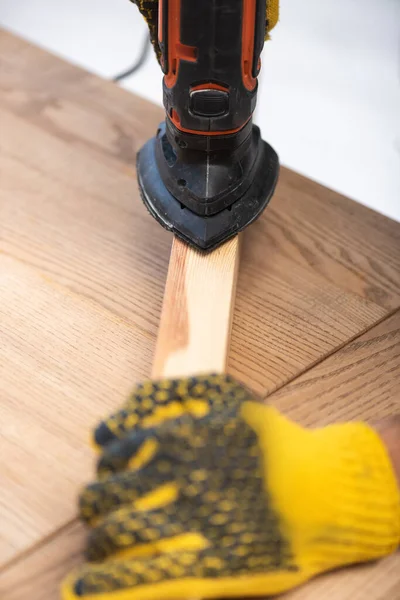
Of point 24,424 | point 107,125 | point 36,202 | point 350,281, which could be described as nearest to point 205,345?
point 24,424

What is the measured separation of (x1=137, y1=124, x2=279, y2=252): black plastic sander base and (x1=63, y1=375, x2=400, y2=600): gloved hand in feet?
0.95

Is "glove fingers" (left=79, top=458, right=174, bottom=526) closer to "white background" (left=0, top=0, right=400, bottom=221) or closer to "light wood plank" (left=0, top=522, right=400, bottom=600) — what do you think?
"light wood plank" (left=0, top=522, right=400, bottom=600)

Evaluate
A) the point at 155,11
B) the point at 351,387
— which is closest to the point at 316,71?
the point at 155,11

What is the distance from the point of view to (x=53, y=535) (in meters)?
0.84

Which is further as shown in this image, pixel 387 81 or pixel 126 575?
pixel 387 81

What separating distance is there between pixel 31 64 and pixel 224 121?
0.72 metres

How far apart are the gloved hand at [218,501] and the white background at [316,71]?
769mm

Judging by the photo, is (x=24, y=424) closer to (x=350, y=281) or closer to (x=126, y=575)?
(x=126, y=575)

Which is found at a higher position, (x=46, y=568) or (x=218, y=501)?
(x=218, y=501)

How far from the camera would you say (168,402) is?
0.80 metres

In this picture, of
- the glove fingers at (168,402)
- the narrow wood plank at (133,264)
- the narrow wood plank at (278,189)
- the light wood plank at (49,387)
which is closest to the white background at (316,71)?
the narrow wood plank at (278,189)

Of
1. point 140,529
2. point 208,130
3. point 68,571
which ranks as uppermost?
point 208,130

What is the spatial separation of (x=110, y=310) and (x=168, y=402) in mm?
331

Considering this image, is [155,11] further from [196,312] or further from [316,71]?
[316,71]
